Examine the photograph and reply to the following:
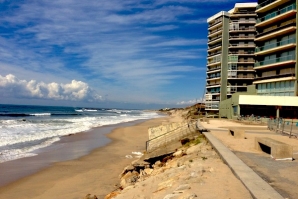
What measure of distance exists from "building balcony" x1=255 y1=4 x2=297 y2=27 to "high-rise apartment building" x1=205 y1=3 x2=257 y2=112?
14.2 metres

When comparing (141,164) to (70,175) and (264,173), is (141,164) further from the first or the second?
(264,173)

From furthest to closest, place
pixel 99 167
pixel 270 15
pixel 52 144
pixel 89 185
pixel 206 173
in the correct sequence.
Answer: pixel 270 15, pixel 52 144, pixel 99 167, pixel 89 185, pixel 206 173

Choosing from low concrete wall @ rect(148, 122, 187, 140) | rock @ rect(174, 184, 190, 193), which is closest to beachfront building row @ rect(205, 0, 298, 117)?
low concrete wall @ rect(148, 122, 187, 140)

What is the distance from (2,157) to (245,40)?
51.6 m

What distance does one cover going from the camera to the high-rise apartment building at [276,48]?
1351 inches

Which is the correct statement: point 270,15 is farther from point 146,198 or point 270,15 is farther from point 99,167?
point 146,198

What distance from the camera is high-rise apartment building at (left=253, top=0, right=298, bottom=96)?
113ft

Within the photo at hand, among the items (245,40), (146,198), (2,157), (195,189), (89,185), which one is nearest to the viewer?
(195,189)

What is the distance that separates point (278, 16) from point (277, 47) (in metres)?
4.53

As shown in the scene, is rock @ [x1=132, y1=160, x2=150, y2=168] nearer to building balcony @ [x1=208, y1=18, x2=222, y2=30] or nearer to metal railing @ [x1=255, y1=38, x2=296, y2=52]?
→ metal railing @ [x1=255, y1=38, x2=296, y2=52]

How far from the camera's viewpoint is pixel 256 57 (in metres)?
41.9

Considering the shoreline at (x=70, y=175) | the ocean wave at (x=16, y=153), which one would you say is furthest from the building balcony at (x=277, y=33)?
the ocean wave at (x=16, y=153)

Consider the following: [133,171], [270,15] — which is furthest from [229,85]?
[133,171]

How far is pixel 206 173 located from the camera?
6.71 meters
